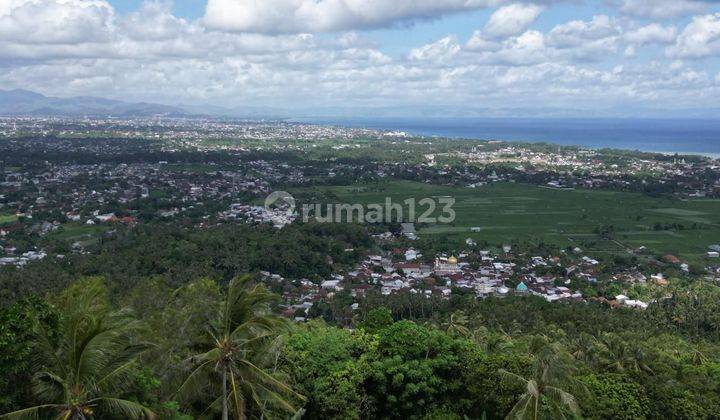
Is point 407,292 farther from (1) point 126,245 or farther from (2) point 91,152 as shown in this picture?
(2) point 91,152

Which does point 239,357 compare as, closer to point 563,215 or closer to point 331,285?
point 331,285

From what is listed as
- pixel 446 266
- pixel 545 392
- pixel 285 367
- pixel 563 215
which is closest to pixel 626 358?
pixel 545 392

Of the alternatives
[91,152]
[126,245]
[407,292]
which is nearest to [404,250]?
[407,292]

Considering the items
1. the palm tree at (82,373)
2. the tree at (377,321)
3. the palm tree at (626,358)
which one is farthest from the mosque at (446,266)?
the palm tree at (82,373)

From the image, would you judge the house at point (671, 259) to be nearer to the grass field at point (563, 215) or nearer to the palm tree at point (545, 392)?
the grass field at point (563, 215)

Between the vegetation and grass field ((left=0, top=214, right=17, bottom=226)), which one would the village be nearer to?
the vegetation

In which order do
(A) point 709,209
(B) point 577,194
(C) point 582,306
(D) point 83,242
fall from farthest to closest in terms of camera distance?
(B) point 577,194, (A) point 709,209, (D) point 83,242, (C) point 582,306
